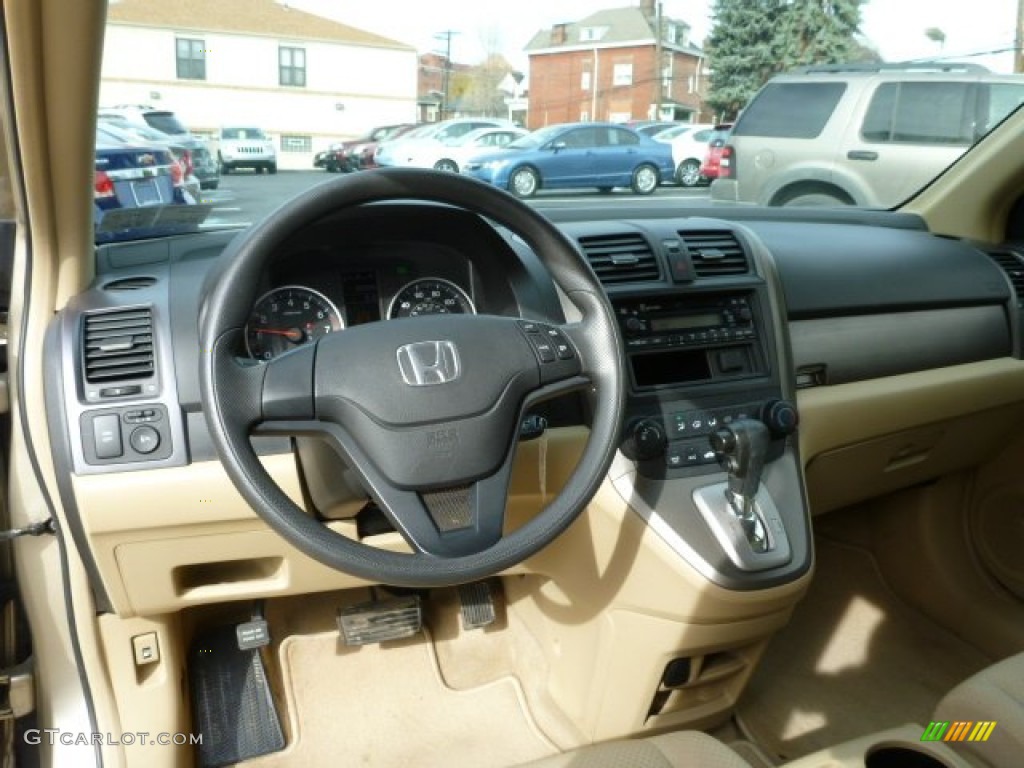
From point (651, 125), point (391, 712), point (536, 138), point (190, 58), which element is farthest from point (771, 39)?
point (391, 712)

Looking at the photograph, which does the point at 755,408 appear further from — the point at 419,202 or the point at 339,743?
the point at 339,743

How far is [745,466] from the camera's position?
1.75 metres

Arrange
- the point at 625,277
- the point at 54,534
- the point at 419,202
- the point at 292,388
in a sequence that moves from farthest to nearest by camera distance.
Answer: the point at 625,277, the point at 54,534, the point at 419,202, the point at 292,388

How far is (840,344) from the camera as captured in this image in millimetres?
2252

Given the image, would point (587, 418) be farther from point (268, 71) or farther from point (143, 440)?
point (268, 71)

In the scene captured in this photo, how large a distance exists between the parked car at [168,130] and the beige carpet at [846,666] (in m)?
1.80

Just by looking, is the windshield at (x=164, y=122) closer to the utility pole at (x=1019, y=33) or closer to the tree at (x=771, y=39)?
the tree at (x=771, y=39)

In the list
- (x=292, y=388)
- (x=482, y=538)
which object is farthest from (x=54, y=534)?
(x=482, y=538)

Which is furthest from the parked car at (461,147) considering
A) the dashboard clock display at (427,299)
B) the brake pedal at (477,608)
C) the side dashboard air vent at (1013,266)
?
the side dashboard air vent at (1013,266)

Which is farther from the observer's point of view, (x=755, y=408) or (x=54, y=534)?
(x=755, y=408)

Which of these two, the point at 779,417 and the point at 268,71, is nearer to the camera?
the point at 268,71

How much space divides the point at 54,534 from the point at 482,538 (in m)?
0.95

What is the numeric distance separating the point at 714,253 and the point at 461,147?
60 centimetres

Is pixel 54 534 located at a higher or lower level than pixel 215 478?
lower
